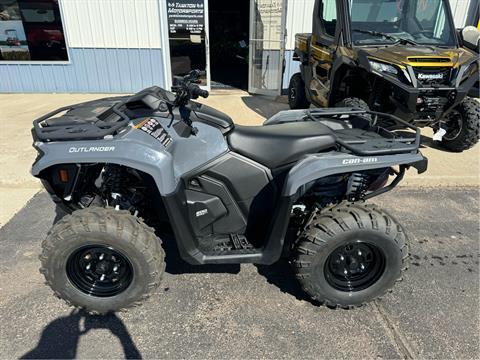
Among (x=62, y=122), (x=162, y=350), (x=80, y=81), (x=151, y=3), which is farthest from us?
(x=80, y=81)

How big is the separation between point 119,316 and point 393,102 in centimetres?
429

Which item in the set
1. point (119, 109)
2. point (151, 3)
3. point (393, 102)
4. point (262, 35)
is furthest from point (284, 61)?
point (119, 109)

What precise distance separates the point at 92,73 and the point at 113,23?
1.29 meters

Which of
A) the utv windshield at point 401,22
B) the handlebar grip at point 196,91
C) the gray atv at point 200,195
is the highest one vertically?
the utv windshield at point 401,22

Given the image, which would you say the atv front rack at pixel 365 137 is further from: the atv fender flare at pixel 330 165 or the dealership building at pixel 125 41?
the dealership building at pixel 125 41

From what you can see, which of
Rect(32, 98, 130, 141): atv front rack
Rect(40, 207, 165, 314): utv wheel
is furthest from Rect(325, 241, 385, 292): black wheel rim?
Rect(32, 98, 130, 141): atv front rack

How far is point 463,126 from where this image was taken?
5.48 meters

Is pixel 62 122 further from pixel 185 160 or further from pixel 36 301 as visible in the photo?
pixel 36 301

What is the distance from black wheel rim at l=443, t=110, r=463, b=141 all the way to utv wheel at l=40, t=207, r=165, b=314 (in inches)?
203

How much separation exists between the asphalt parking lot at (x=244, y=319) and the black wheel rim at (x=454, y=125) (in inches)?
117

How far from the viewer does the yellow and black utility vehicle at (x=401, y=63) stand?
4.82 m

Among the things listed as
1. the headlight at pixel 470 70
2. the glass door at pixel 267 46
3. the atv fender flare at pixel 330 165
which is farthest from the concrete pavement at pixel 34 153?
the atv fender flare at pixel 330 165

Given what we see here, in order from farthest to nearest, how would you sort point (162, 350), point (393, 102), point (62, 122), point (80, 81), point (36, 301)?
1. point (80, 81)
2. point (393, 102)
3. point (36, 301)
4. point (62, 122)
5. point (162, 350)

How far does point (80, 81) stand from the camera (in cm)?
883
